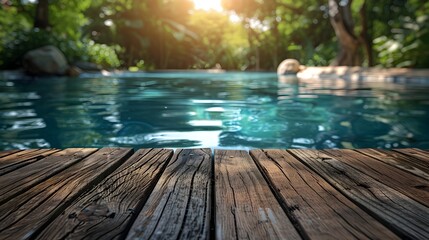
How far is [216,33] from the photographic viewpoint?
33219 millimetres

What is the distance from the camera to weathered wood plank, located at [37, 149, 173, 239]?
103cm

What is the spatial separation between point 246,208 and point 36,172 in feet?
3.44

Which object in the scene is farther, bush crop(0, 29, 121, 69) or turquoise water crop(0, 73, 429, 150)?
bush crop(0, 29, 121, 69)

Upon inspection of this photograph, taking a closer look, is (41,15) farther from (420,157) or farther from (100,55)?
(420,157)

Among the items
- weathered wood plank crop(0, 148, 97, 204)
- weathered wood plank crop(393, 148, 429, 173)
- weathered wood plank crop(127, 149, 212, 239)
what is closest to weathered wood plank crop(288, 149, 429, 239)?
weathered wood plank crop(393, 148, 429, 173)

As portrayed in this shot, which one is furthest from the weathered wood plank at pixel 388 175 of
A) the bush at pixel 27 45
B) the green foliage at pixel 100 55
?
the green foliage at pixel 100 55

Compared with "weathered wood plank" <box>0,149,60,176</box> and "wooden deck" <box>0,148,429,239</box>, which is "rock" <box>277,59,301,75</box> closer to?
"wooden deck" <box>0,148,429,239</box>

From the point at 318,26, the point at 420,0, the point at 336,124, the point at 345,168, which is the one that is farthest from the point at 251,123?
the point at 318,26

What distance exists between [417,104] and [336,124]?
239 cm

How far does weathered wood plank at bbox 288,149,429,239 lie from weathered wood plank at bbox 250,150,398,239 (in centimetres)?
4

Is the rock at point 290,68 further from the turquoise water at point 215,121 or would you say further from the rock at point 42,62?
the rock at point 42,62

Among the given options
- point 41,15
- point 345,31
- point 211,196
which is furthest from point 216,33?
point 211,196

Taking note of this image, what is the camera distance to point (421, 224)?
3.55 feet

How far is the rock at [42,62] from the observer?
38.7 ft
